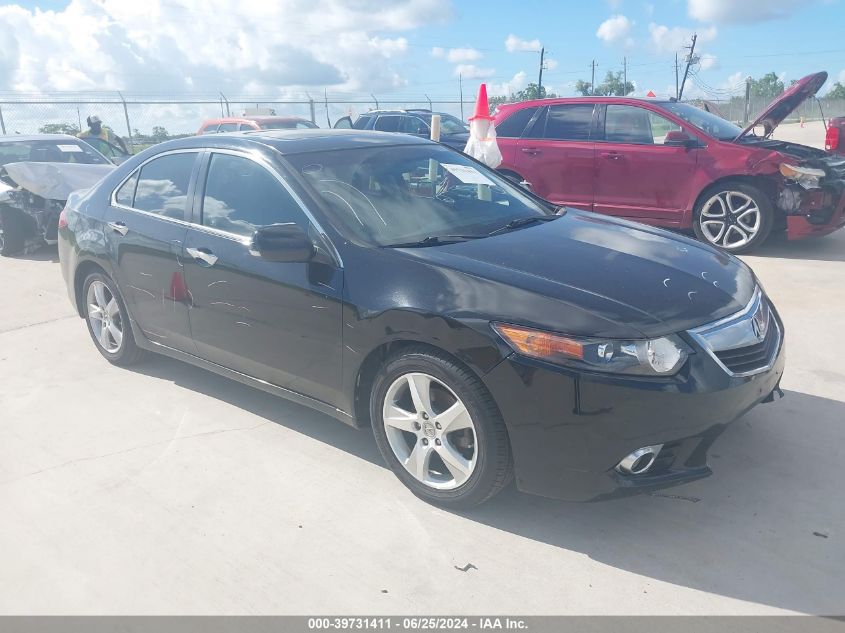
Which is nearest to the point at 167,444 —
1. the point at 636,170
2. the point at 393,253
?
the point at 393,253

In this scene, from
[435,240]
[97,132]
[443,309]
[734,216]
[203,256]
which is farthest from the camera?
[97,132]

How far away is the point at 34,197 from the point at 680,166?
7.70 m

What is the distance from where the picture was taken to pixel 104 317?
201 inches

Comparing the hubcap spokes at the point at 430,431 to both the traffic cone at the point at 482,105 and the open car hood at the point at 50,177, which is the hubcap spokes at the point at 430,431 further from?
the open car hood at the point at 50,177

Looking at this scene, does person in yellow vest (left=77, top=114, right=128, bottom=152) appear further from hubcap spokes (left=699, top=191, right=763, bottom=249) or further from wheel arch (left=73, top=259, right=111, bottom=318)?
hubcap spokes (left=699, top=191, right=763, bottom=249)

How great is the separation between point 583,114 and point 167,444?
6.48 metres

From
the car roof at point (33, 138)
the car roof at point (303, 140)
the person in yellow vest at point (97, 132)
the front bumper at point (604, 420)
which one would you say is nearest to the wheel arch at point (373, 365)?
the front bumper at point (604, 420)

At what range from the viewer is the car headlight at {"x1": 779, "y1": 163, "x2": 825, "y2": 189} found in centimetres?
729

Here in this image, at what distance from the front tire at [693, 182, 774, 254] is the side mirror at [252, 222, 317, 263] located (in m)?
5.51

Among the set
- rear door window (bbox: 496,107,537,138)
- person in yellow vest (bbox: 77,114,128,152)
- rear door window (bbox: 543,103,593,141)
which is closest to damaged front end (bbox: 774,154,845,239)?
rear door window (bbox: 543,103,593,141)

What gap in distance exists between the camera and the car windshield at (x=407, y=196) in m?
3.58

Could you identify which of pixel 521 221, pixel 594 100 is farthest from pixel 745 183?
pixel 521 221

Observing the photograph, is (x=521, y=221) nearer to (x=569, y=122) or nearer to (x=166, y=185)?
(x=166, y=185)

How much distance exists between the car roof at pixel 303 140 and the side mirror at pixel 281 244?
670 mm
